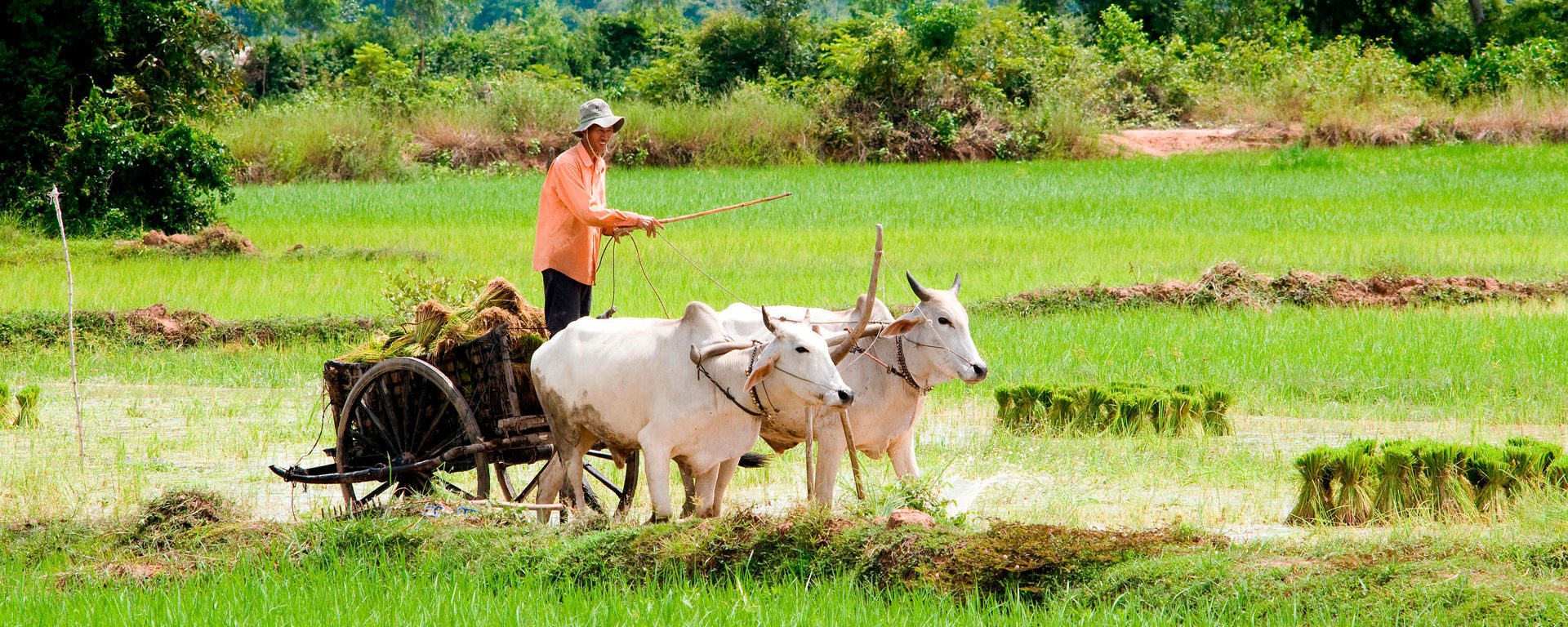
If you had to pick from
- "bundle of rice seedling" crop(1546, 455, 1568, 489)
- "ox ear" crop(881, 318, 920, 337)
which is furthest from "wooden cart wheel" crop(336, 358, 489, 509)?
"bundle of rice seedling" crop(1546, 455, 1568, 489)

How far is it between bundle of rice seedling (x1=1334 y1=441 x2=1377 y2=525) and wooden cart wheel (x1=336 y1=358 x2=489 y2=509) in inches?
138

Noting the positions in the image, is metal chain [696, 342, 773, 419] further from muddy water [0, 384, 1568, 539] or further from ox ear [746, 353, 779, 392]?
muddy water [0, 384, 1568, 539]

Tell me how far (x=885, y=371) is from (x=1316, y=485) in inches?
78.7

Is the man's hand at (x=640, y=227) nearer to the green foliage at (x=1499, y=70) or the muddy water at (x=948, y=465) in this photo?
the muddy water at (x=948, y=465)

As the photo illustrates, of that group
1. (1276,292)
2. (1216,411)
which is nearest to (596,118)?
(1216,411)

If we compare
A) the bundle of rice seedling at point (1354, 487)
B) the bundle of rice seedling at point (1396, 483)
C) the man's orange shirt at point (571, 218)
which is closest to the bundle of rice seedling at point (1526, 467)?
the bundle of rice seedling at point (1396, 483)

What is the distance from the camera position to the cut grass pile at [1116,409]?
859cm

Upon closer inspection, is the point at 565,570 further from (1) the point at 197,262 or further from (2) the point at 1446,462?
(1) the point at 197,262

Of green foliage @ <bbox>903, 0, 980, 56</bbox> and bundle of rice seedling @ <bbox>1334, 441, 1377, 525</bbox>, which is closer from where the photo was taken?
bundle of rice seedling @ <bbox>1334, 441, 1377, 525</bbox>

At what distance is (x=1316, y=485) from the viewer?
22.2ft

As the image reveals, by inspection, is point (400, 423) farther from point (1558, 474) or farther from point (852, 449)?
point (1558, 474)

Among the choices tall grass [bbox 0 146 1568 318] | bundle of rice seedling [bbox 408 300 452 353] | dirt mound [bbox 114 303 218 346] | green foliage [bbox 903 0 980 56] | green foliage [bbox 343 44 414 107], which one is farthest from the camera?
green foliage [bbox 343 44 414 107]

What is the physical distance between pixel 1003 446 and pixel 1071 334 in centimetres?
345

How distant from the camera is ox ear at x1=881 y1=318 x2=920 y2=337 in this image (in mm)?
5949
